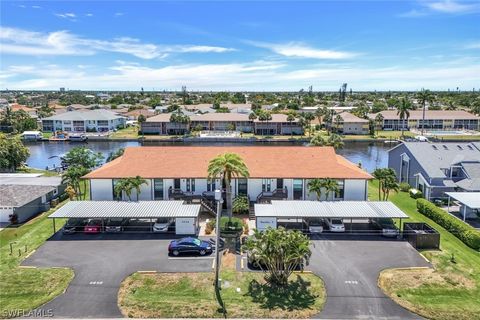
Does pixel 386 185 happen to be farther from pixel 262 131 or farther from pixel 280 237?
pixel 262 131

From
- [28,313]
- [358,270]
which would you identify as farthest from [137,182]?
[358,270]

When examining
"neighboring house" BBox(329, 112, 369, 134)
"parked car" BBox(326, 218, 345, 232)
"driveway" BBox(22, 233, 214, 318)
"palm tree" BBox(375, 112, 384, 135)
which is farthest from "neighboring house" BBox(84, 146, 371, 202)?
"palm tree" BBox(375, 112, 384, 135)

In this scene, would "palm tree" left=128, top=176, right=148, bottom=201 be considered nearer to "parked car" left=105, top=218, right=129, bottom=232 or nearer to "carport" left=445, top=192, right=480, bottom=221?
"parked car" left=105, top=218, right=129, bottom=232

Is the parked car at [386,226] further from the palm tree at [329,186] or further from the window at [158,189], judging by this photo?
the window at [158,189]

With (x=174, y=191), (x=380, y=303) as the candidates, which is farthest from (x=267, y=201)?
(x=380, y=303)

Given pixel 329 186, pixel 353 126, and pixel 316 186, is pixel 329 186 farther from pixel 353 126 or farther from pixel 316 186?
pixel 353 126
